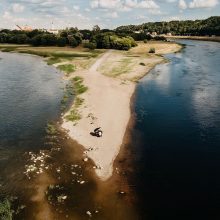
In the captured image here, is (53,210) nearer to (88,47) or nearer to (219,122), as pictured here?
(219,122)

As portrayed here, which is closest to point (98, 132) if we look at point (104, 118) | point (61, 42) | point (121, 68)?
point (104, 118)

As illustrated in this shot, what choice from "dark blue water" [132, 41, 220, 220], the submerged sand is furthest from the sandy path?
"dark blue water" [132, 41, 220, 220]

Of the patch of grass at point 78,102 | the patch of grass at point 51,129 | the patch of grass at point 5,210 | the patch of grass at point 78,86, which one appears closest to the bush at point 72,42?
the patch of grass at point 78,86

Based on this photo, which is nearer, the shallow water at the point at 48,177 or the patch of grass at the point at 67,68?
the shallow water at the point at 48,177

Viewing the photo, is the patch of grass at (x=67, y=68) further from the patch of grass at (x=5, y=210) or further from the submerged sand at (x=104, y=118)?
the patch of grass at (x=5, y=210)

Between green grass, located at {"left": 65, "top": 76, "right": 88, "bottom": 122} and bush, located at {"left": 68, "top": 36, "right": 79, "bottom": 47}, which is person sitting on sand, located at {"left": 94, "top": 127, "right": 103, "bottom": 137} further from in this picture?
bush, located at {"left": 68, "top": 36, "right": 79, "bottom": 47}

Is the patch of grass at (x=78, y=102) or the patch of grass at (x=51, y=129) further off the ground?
the patch of grass at (x=51, y=129)

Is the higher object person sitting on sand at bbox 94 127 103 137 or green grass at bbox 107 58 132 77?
person sitting on sand at bbox 94 127 103 137
